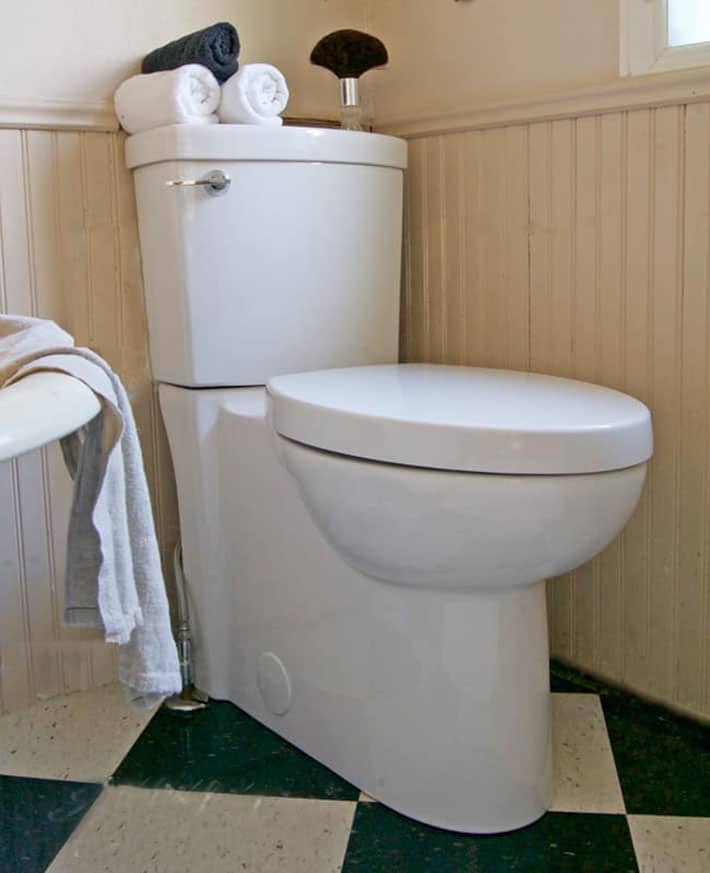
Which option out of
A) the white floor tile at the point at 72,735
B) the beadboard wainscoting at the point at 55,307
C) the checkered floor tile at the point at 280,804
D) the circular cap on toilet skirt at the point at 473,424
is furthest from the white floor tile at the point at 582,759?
the beadboard wainscoting at the point at 55,307

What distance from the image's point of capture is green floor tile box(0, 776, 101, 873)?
112 centimetres

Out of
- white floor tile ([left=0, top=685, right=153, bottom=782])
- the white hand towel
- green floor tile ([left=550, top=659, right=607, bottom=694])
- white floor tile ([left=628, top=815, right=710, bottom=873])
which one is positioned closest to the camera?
the white hand towel

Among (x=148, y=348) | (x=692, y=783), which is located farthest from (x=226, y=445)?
(x=692, y=783)

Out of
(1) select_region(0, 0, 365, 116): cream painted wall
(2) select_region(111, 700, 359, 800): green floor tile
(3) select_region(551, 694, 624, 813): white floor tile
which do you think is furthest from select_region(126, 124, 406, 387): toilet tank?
(3) select_region(551, 694, 624, 813): white floor tile

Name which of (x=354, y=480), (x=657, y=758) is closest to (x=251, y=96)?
(x=354, y=480)

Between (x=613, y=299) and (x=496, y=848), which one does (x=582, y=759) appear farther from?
(x=613, y=299)

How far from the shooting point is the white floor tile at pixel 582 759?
1198mm

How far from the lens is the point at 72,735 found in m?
1.39

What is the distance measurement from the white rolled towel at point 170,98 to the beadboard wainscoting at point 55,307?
2.7 inches

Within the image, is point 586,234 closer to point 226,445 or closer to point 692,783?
point 226,445

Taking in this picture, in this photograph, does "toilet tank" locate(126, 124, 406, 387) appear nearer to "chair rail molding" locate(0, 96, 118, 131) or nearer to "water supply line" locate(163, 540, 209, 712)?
"chair rail molding" locate(0, 96, 118, 131)

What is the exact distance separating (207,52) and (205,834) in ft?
3.18

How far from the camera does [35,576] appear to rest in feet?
4.76

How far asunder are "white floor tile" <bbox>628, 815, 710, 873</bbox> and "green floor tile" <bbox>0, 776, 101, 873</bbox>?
0.63m
